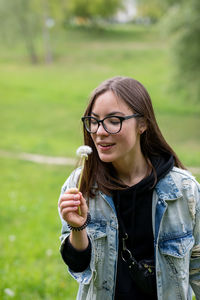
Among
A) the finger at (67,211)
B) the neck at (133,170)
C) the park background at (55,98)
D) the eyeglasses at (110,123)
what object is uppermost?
the park background at (55,98)

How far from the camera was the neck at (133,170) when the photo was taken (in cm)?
230

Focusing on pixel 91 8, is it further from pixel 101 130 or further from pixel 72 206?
pixel 72 206

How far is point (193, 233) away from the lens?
2178 millimetres

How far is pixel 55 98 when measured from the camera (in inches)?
1096

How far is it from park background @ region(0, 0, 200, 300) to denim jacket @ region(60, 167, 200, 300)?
5.43 ft

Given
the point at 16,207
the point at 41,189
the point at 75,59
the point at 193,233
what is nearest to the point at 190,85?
the point at 41,189

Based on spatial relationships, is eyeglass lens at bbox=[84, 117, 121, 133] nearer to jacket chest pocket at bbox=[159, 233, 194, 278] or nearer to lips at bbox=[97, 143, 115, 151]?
lips at bbox=[97, 143, 115, 151]

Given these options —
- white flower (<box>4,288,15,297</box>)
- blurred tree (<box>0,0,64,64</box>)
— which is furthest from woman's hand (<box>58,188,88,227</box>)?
blurred tree (<box>0,0,64,64</box>)

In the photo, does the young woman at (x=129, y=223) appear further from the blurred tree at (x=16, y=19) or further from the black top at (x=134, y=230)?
the blurred tree at (x=16, y=19)

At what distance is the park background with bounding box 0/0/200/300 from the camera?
514 cm

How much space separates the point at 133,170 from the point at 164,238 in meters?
0.43

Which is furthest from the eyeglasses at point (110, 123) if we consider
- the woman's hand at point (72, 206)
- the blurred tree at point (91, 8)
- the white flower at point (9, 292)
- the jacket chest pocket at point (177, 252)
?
the blurred tree at point (91, 8)

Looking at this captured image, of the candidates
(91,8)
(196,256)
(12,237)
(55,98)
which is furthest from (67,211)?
(91,8)

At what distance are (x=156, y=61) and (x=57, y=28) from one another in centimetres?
1237
